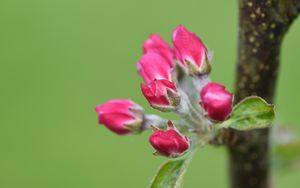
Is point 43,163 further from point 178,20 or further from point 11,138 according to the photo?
point 178,20

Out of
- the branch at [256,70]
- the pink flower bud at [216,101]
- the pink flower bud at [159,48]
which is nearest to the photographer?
the pink flower bud at [216,101]

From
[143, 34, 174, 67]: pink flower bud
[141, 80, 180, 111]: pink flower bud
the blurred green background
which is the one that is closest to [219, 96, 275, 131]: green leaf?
[141, 80, 180, 111]: pink flower bud

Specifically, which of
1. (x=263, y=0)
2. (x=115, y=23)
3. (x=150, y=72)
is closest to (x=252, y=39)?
(x=263, y=0)

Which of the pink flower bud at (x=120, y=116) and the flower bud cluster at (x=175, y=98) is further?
the pink flower bud at (x=120, y=116)

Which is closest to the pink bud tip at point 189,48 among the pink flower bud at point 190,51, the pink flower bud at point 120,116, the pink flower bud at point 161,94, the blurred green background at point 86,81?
the pink flower bud at point 190,51

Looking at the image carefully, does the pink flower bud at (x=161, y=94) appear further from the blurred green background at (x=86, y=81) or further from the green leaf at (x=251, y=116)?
the blurred green background at (x=86, y=81)

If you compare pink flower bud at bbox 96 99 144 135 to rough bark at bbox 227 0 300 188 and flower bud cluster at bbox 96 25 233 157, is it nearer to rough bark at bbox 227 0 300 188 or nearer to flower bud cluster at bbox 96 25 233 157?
flower bud cluster at bbox 96 25 233 157

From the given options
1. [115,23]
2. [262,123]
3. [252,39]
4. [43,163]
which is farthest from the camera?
[115,23]
